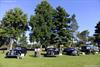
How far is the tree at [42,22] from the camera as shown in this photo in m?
62.9

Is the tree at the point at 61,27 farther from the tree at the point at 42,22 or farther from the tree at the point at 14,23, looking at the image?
the tree at the point at 14,23

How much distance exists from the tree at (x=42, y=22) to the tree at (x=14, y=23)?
905cm

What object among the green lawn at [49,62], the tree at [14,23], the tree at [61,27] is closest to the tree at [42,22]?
the tree at [61,27]

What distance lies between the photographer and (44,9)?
208 feet

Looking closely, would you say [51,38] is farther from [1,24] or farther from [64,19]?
[1,24]

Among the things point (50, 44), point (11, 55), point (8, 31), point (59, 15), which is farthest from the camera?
point (8, 31)

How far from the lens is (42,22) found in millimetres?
63156

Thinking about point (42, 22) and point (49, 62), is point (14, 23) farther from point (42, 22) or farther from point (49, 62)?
point (49, 62)

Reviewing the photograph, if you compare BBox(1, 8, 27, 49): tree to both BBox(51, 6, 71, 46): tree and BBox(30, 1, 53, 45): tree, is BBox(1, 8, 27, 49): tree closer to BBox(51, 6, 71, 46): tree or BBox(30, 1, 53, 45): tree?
BBox(30, 1, 53, 45): tree

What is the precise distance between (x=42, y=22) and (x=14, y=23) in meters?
13.7

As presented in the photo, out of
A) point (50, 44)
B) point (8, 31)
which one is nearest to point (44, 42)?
point (50, 44)

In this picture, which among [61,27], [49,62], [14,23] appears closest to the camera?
[49,62]

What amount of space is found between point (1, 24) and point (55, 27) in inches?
684

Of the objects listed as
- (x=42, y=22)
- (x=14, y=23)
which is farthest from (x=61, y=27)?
(x=14, y=23)
